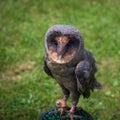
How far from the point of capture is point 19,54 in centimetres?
567

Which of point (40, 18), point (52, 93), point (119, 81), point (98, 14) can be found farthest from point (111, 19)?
point (52, 93)

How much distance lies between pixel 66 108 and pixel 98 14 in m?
3.49

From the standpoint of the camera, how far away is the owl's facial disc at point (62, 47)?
9.93 ft

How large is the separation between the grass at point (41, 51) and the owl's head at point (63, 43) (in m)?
1.54

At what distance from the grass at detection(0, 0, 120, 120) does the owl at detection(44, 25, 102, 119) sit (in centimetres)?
125

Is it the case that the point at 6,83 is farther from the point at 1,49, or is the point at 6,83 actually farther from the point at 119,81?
the point at 119,81

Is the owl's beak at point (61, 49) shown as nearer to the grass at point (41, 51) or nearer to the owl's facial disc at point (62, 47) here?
the owl's facial disc at point (62, 47)

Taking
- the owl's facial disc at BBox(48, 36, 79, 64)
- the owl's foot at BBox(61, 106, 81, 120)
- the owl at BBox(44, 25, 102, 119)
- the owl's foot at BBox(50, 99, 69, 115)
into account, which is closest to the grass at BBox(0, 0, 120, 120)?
the owl's foot at BBox(50, 99, 69, 115)

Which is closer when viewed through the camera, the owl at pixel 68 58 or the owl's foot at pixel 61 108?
the owl at pixel 68 58

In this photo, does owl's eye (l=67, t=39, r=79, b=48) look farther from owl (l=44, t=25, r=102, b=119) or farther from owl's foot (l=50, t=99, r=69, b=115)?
owl's foot (l=50, t=99, r=69, b=115)

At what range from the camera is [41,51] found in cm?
574

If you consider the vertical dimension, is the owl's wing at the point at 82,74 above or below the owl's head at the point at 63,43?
below

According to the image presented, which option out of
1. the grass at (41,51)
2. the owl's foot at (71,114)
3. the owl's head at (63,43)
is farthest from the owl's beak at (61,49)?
the grass at (41,51)

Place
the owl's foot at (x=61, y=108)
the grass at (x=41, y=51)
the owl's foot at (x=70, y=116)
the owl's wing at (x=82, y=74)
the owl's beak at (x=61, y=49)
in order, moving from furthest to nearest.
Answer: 1. the grass at (x=41, y=51)
2. the owl's foot at (x=61, y=108)
3. the owl's foot at (x=70, y=116)
4. the owl's wing at (x=82, y=74)
5. the owl's beak at (x=61, y=49)
